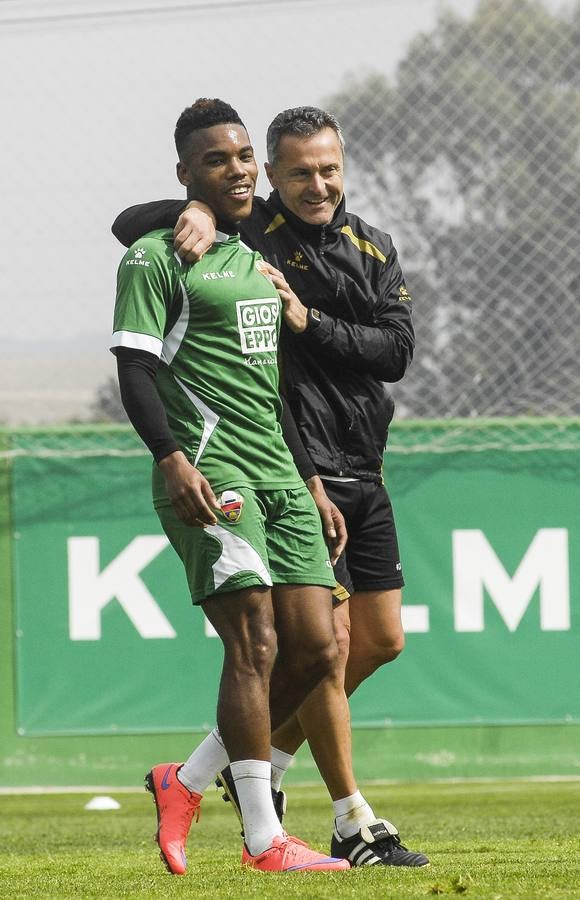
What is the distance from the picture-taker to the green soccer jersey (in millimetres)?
3994

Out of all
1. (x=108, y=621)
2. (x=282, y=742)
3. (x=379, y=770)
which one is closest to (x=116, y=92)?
(x=108, y=621)

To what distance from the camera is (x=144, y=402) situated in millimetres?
3875

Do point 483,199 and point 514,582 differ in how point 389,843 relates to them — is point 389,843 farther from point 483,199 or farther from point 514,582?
point 483,199

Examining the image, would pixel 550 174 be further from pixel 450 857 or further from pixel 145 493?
pixel 450 857

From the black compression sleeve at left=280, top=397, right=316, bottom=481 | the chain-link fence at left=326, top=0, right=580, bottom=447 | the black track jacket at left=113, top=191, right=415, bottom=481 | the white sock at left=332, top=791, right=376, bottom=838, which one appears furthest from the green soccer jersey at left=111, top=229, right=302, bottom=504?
the chain-link fence at left=326, top=0, right=580, bottom=447

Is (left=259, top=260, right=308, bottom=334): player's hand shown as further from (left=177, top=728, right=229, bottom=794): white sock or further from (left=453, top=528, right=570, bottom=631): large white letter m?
(left=453, top=528, right=570, bottom=631): large white letter m

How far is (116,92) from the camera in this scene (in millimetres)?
9305

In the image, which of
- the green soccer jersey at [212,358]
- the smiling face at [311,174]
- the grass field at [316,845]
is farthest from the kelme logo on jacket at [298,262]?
the grass field at [316,845]

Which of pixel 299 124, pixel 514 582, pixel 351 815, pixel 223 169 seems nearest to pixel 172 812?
pixel 351 815

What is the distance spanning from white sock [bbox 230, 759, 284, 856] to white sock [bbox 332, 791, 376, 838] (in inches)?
13.8

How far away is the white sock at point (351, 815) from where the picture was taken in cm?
428

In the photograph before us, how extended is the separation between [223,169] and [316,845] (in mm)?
2294

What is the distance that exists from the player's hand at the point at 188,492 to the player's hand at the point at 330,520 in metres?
0.60

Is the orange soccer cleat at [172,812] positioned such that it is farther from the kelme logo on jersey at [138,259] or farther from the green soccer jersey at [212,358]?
the kelme logo on jersey at [138,259]
